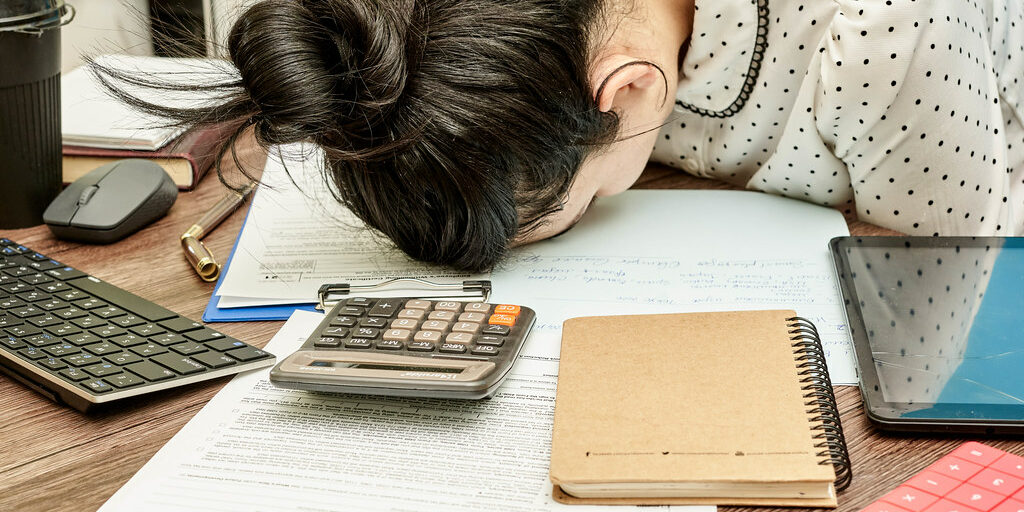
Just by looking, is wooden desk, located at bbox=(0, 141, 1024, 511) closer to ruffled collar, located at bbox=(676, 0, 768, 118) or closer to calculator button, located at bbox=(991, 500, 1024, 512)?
calculator button, located at bbox=(991, 500, 1024, 512)

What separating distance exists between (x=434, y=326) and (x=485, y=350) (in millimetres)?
47

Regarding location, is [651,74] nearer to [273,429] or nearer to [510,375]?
[510,375]

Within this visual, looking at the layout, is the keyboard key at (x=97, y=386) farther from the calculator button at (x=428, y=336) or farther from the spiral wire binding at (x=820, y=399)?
the spiral wire binding at (x=820, y=399)

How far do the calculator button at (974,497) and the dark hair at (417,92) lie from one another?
342mm

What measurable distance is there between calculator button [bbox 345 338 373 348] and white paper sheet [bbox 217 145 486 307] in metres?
0.13

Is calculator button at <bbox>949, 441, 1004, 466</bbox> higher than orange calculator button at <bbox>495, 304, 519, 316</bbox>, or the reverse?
calculator button at <bbox>949, 441, 1004, 466</bbox>

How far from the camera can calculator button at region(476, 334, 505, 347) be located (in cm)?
55

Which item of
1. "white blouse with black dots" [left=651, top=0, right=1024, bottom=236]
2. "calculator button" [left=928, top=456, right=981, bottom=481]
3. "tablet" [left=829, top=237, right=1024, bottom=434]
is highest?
"white blouse with black dots" [left=651, top=0, right=1024, bottom=236]

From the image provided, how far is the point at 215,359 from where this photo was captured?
572 mm

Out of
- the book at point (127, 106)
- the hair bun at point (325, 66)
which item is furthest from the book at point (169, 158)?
the hair bun at point (325, 66)

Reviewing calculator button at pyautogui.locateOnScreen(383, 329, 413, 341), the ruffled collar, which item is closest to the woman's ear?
the ruffled collar

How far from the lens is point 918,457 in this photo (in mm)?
460

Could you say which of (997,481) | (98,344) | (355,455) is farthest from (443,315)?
(997,481)

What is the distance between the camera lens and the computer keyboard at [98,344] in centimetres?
54
